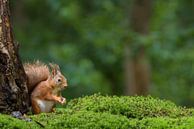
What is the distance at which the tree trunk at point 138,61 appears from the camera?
11969mm

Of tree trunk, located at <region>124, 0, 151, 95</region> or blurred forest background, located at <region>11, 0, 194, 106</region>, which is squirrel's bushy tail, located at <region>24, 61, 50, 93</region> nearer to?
blurred forest background, located at <region>11, 0, 194, 106</region>

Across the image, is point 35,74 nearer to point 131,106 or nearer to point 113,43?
point 131,106

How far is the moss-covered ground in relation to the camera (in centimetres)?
347

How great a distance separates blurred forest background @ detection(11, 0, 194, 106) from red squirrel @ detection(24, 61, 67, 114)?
6.77 meters

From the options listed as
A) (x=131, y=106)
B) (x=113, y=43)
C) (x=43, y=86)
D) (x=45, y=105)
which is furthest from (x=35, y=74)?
(x=113, y=43)

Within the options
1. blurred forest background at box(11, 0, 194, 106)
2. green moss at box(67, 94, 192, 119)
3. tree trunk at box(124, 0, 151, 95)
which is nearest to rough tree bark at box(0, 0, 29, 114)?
green moss at box(67, 94, 192, 119)

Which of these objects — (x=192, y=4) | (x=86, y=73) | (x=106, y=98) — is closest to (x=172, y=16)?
(x=192, y=4)

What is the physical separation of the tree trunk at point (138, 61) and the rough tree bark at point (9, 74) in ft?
25.6

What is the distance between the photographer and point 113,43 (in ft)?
41.2

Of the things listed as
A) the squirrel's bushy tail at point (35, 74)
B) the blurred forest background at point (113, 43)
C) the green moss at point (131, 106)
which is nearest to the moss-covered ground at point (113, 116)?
the green moss at point (131, 106)

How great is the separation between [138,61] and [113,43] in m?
0.70

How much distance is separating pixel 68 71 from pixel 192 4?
5.20 metres

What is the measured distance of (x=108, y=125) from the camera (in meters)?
3.48

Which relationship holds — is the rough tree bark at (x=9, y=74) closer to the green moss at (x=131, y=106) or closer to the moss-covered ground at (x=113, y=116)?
the moss-covered ground at (x=113, y=116)
